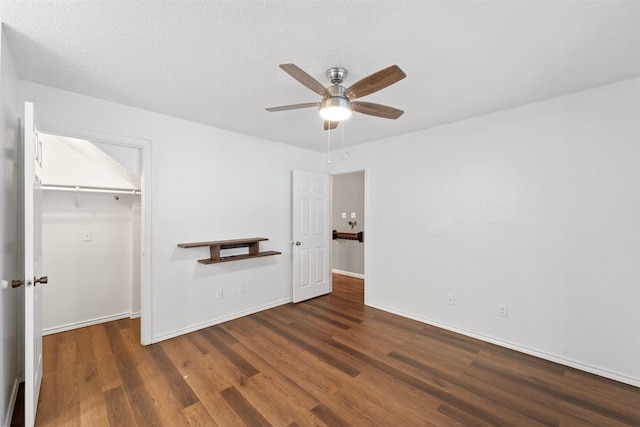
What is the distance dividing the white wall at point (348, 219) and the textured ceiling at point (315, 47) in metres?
3.25

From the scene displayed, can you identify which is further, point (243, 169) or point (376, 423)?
point (243, 169)

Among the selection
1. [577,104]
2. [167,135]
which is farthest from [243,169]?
[577,104]

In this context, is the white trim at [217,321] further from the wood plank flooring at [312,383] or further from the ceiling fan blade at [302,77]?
the ceiling fan blade at [302,77]

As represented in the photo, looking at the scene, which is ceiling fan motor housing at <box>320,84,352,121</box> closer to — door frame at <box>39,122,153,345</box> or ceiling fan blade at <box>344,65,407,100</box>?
ceiling fan blade at <box>344,65,407,100</box>

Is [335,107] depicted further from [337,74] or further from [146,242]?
[146,242]

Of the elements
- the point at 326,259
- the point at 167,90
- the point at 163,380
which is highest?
the point at 167,90

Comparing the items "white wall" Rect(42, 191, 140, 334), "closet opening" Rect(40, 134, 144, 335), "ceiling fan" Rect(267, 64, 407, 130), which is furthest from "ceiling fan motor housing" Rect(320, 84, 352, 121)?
→ "white wall" Rect(42, 191, 140, 334)

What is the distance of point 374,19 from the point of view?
1541mm

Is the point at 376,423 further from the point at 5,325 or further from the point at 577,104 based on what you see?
the point at 577,104

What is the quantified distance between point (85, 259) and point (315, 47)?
3.56 metres

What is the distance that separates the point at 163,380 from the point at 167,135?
2.39 m

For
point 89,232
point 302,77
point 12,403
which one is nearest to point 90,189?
point 89,232

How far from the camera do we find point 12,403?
1904mm

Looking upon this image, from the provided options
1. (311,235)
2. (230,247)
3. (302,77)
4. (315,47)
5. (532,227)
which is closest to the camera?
(302,77)
